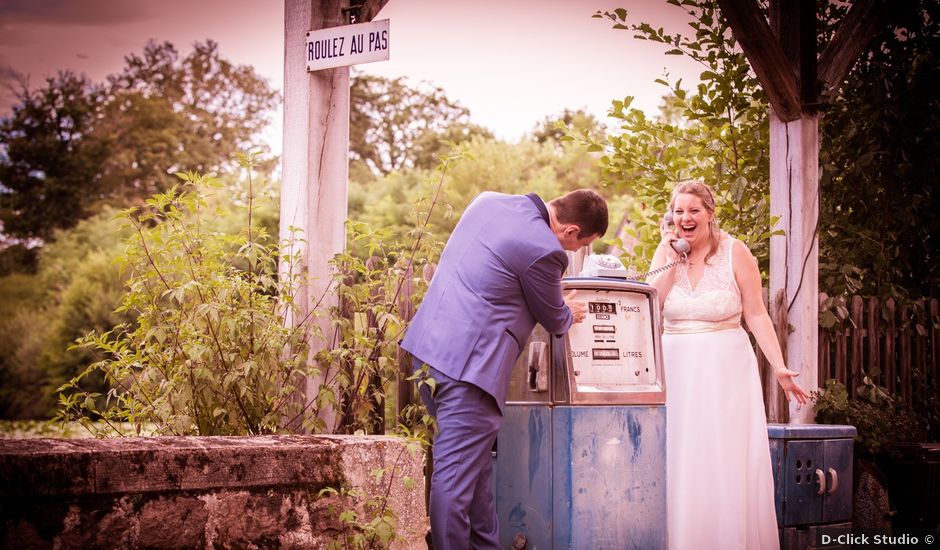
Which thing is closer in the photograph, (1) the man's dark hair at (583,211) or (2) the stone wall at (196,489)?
(2) the stone wall at (196,489)

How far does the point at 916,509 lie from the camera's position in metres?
6.47

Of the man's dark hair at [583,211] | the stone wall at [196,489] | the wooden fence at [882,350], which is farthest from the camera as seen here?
the wooden fence at [882,350]

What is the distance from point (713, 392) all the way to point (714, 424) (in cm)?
18

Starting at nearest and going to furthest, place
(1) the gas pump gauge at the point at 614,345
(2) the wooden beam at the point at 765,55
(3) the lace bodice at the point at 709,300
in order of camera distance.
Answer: (1) the gas pump gauge at the point at 614,345
(3) the lace bodice at the point at 709,300
(2) the wooden beam at the point at 765,55

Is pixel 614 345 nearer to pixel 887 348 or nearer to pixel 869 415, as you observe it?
pixel 869 415

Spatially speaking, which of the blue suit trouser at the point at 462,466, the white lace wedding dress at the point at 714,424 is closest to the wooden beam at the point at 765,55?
the white lace wedding dress at the point at 714,424

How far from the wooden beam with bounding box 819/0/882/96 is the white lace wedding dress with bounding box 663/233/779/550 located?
247 cm

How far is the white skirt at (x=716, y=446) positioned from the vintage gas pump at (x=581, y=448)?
333 mm

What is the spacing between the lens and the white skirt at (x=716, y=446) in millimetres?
5125

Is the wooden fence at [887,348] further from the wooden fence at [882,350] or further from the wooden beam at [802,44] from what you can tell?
the wooden beam at [802,44]

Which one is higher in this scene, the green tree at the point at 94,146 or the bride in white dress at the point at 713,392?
the green tree at the point at 94,146

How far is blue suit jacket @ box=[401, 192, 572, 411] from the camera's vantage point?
162 inches

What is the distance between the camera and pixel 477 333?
4133 mm

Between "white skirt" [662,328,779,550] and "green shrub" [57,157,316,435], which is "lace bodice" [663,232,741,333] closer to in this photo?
"white skirt" [662,328,779,550]
